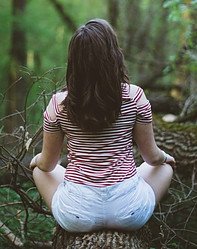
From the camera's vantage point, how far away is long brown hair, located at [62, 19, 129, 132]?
3.12m

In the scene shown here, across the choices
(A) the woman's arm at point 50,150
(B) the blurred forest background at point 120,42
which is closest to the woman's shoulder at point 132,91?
(A) the woman's arm at point 50,150

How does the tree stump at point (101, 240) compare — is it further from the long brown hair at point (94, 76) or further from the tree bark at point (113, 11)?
the tree bark at point (113, 11)

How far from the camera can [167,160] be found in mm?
3604

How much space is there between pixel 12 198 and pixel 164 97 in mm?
4008

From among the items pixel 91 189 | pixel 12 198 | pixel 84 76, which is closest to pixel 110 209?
pixel 91 189

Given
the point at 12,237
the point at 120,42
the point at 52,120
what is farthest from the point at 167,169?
the point at 120,42

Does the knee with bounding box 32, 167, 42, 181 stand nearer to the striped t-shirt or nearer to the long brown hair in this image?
the striped t-shirt

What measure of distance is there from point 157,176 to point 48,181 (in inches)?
26.1

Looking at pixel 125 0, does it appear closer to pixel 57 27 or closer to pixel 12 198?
pixel 57 27

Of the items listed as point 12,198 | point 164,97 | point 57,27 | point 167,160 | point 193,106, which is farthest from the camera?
point 57,27

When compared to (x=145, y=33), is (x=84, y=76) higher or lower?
higher

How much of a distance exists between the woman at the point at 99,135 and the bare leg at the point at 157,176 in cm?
9

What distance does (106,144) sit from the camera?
3289mm

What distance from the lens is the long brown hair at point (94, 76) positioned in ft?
10.2
